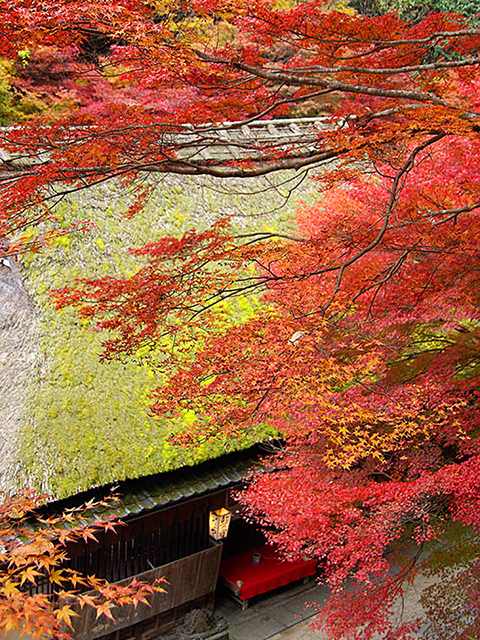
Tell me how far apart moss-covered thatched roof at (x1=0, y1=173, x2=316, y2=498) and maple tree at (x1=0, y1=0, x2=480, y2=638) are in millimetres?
389

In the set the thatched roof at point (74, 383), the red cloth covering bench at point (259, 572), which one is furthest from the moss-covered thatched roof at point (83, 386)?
the red cloth covering bench at point (259, 572)

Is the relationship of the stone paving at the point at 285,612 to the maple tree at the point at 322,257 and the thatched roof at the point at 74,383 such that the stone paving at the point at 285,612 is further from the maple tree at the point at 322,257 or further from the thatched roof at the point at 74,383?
the thatched roof at the point at 74,383

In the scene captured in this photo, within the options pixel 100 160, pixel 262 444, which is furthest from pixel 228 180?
pixel 100 160

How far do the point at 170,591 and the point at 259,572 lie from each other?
1.49 m

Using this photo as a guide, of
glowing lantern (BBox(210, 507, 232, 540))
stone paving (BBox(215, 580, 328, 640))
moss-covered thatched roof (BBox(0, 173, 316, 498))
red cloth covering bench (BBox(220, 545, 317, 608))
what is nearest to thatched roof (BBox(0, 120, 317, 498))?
moss-covered thatched roof (BBox(0, 173, 316, 498))

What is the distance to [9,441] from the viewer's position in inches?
216

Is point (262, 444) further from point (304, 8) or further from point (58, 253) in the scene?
point (304, 8)

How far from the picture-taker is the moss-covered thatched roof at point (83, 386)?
17.5 ft

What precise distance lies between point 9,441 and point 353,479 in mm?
3541

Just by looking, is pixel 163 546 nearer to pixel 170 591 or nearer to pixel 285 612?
pixel 170 591

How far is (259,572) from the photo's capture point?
7492 millimetres

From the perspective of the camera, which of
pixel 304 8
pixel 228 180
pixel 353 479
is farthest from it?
pixel 228 180

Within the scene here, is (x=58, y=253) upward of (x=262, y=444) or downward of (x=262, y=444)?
upward

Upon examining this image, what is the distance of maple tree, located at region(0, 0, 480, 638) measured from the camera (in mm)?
3496
